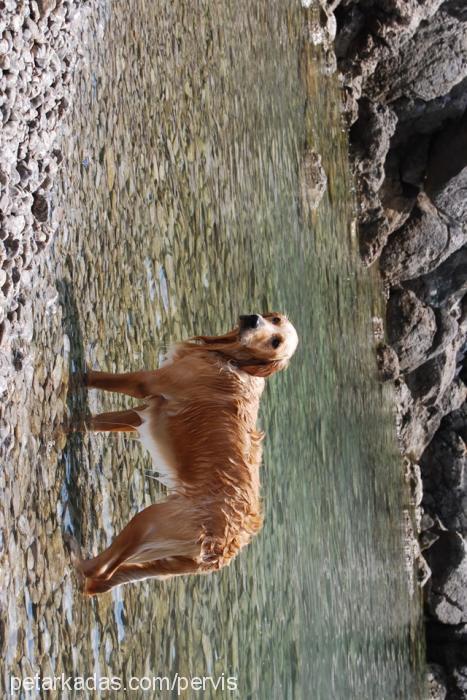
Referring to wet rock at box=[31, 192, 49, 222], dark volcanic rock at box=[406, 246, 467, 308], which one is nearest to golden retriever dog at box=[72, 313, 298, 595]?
wet rock at box=[31, 192, 49, 222]

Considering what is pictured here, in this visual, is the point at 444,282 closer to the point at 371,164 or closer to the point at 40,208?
the point at 371,164

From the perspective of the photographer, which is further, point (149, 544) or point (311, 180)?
point (311, 180)

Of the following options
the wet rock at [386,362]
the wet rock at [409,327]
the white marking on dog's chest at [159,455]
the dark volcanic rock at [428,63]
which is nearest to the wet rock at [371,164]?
the dark volcanic rock at [428,63]

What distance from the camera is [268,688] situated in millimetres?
7562

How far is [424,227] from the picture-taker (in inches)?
582

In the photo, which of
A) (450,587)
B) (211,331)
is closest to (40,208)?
(211,331)

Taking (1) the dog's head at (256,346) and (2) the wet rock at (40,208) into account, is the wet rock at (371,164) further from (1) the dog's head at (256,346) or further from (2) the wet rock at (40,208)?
(2) the wet rock at (40,208)

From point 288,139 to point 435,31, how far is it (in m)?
4.67

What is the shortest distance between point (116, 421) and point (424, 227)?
10.6m

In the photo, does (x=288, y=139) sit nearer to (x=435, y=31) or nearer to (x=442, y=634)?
(x=435, y=31)

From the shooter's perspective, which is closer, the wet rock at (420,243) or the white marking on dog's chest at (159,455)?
the white marking on dog's chest at (159,455)

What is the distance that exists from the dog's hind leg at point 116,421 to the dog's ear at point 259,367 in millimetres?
696

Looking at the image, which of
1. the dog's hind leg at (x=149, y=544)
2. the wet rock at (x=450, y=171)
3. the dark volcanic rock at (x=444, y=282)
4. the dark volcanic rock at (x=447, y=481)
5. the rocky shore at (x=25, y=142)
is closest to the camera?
the rocky shore at (x=25, y=142)

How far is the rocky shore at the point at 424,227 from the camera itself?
13.8 meters
